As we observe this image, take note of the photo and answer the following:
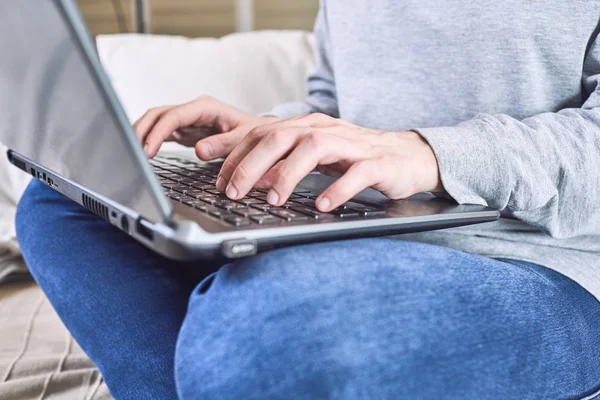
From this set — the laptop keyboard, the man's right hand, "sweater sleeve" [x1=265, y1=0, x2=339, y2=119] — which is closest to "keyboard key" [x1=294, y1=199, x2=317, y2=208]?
the laptop keyboard

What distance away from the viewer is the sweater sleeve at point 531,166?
55 cm

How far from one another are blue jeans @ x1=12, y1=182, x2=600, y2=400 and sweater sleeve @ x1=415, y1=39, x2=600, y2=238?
6 cm

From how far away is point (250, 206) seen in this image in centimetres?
50

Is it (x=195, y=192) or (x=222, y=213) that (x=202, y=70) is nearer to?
(x=195, y=192)

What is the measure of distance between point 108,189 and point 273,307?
152mm

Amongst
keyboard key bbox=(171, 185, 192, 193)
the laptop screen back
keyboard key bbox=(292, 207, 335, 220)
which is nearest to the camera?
the laptop screen back

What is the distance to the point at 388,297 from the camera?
427 mm

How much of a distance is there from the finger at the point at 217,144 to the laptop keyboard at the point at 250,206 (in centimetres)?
4

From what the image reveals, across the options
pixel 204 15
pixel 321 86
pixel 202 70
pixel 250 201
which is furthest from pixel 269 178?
pixel 204 15

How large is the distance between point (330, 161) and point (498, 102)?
0.32 meters

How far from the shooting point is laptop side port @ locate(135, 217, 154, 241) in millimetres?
403

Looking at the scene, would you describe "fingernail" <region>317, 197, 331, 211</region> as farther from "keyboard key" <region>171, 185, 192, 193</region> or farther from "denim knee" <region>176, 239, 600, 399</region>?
"keyboard key" <region>171, 185, 192, 193</region>

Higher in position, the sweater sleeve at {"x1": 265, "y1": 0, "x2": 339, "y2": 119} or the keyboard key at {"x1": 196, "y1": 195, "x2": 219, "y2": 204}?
the keyboard key at {"x1": 196, "y1": 195, "x2": 219, "y2": 204}

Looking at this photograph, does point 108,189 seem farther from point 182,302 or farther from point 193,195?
point 182,302
